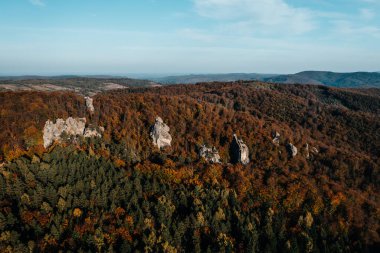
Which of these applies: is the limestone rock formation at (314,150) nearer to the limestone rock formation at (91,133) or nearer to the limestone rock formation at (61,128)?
the limestone rock formation at (91,133)

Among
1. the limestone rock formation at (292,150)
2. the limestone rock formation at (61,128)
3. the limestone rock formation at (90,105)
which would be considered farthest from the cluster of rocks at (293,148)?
the limestone rock formation at (61,128)

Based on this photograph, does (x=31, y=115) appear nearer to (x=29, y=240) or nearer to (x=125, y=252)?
(x=29, y=240)

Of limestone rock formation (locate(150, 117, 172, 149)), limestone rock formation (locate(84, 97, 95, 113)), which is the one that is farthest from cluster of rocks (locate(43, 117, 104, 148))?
limestone rock formation (locate(150, 117, 172, 149))

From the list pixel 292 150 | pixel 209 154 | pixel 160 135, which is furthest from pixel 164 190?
pixel 292 150

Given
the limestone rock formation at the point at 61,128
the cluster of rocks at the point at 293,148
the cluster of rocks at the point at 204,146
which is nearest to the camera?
the limestone rock formation at the point at 61,128

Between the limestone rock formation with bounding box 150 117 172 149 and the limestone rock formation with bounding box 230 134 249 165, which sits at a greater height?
the limestone rock formation with bounding box 150 117 172 149

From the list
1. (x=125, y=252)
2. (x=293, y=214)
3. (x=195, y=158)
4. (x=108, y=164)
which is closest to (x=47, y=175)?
(x=108, y=164)

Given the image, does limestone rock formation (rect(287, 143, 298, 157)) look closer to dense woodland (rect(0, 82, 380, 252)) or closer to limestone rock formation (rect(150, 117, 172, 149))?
dense woodland (rect(0, 82, 380, 252))
